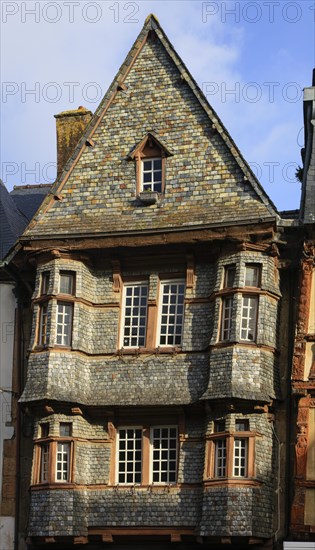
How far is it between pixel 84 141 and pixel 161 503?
10211 millimetres

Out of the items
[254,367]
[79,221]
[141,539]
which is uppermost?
[79,221]

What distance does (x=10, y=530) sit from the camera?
35594 millimetres

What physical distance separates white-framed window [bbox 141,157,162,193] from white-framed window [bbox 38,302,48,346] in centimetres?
418

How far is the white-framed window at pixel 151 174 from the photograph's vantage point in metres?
36.4

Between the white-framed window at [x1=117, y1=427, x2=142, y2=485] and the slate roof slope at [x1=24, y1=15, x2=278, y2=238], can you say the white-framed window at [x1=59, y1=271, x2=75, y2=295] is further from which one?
the white-framed window at [x1=117, y1=427, x2=142, y2=485]

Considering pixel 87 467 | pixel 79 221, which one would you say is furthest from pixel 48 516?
pixel 79 221

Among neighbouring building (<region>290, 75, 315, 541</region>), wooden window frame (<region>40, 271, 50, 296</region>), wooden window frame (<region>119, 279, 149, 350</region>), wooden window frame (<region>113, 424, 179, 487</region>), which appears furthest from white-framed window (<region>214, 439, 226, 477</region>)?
wooden window frame (<region>40, 271, 50, 296</region>)

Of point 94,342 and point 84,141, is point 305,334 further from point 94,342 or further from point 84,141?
point 84,141

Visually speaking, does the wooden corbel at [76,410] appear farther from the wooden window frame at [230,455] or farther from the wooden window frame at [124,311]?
the wooden window frame at [230,455]

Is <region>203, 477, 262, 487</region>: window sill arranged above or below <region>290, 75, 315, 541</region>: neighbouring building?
below

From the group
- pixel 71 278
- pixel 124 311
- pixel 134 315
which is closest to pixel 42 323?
pixel 71 278

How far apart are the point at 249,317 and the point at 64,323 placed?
15.8 feet

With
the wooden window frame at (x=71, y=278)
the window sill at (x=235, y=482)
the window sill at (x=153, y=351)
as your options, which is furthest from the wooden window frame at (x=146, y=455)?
the wooden window frame at (x=71, y=278)

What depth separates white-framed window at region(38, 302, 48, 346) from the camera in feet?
116
